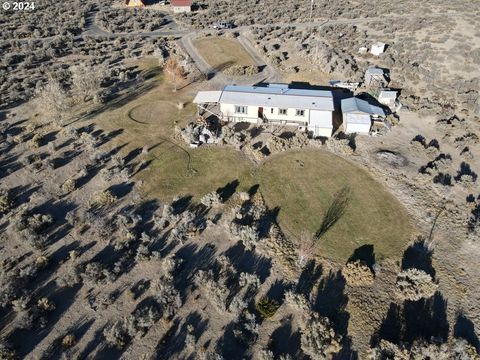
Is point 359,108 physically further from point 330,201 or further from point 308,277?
point 308,277

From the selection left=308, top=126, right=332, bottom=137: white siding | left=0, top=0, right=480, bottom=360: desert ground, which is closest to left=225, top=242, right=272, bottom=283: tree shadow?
left=0, top=0, right=480, bottom=360: desert ground

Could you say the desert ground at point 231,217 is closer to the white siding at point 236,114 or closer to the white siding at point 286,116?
the white siding at point 286,116

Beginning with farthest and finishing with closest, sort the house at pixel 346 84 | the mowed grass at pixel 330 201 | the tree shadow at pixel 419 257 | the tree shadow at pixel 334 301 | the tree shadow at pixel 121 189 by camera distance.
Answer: the house at pixel 346 84 → the tree shadow at pixel 121 189 → the mowed grass at pixel 330 201 → the tree shadow at pixel 419 257 → the tree shadow at pixel 334 301

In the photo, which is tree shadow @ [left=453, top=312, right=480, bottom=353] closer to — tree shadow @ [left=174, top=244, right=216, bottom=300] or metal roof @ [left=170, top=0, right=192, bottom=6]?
tree shadow @ [left=174, top=244, right=216, bottom=300]

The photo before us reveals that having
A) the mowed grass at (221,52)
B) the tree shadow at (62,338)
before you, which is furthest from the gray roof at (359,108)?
the tree shadow at (62,338)

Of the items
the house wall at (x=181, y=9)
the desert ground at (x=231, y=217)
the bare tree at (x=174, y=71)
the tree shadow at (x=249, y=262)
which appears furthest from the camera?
the house wall at (x=181, y=9)

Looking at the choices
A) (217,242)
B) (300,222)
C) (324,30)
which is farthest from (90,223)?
(324,30)
